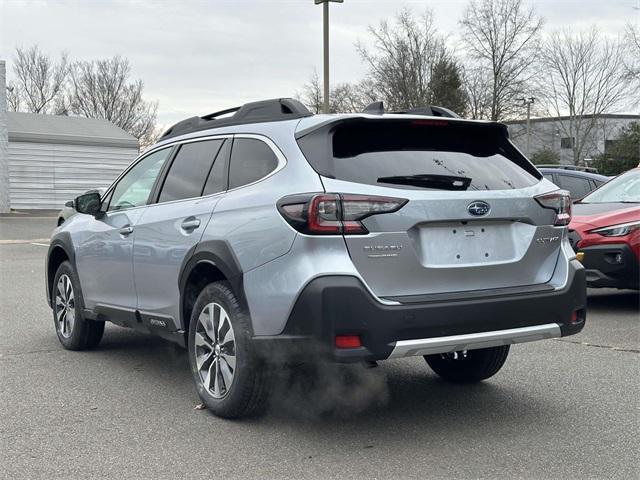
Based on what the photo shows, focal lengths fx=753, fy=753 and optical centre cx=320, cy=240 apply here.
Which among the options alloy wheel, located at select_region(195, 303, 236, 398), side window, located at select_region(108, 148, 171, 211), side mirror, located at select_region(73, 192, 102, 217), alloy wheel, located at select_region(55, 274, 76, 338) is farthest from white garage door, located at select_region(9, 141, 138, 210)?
alloy wheel, located at select_region(195, 303, 236, 398)

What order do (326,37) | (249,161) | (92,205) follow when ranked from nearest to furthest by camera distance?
(249,161), (92,205), (326,37)

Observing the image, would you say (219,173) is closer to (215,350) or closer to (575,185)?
(215,350)

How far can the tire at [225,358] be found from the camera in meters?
4.21

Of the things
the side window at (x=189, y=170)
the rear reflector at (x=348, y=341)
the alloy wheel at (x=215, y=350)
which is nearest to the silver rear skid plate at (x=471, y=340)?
the rear reflector at (x=348, y=341)

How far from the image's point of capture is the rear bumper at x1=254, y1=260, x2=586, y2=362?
3750 mm

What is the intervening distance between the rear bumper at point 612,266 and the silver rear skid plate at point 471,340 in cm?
404

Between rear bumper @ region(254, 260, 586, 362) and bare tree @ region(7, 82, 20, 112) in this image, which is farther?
bare tree @ region(7, 82, 20, 112)

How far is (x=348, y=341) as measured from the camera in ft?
12.4

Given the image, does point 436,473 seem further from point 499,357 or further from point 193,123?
point 193,123

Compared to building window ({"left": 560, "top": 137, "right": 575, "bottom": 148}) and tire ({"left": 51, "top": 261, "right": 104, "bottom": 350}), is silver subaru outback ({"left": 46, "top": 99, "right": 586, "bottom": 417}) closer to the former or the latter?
tire ({"left": 51, "top": 261, "right": 104, "bottom": 350})

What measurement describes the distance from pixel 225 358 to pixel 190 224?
921 millimetres

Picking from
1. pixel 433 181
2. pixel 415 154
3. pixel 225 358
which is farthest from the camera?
pixel 225 358

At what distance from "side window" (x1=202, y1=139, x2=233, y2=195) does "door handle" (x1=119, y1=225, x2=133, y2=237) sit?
0.95m

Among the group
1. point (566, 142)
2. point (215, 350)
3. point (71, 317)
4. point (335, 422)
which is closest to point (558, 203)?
point (335, 422)
